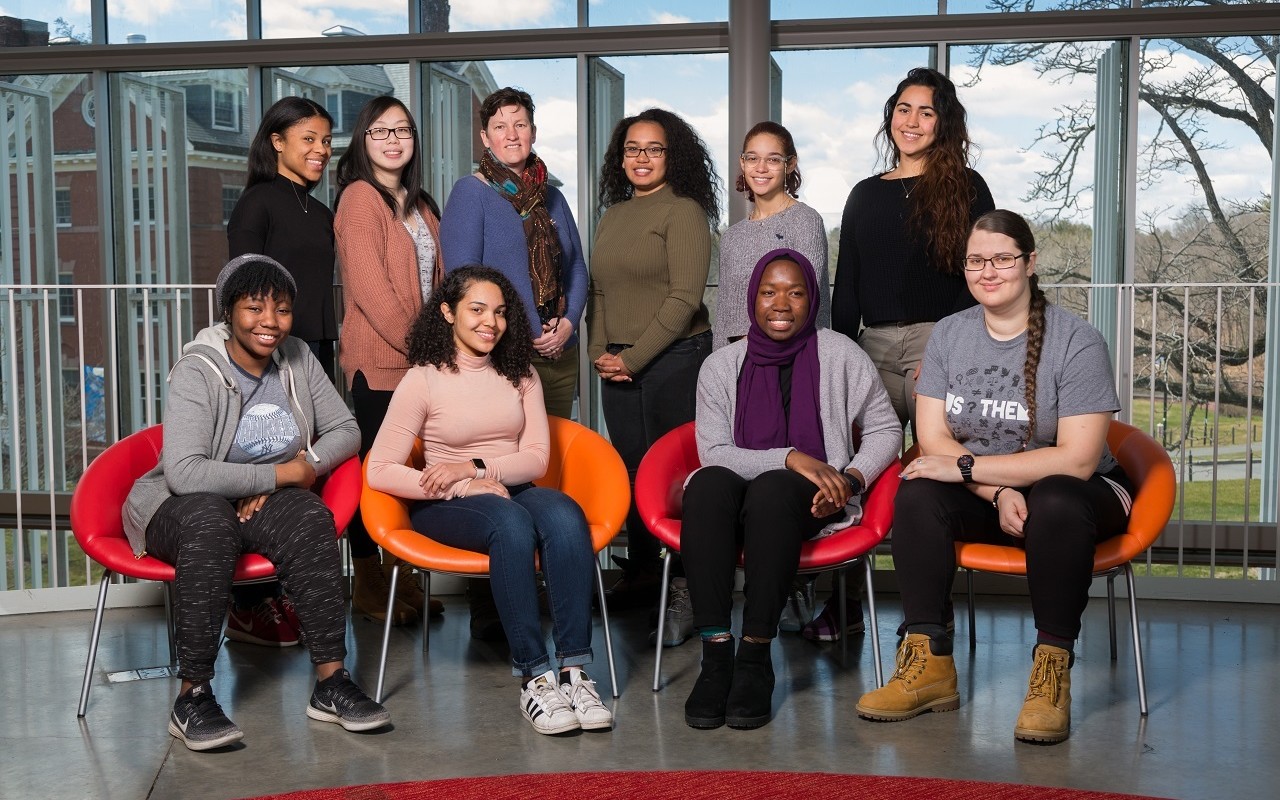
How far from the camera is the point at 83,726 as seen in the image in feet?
10.3

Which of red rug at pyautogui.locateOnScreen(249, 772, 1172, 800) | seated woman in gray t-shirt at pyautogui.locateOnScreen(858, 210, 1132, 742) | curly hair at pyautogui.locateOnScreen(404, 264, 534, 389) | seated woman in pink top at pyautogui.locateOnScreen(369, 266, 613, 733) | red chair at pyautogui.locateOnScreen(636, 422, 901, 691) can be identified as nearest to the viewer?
red rug at pyautogui.locateOnScreen(249, 772, 1172, 800)

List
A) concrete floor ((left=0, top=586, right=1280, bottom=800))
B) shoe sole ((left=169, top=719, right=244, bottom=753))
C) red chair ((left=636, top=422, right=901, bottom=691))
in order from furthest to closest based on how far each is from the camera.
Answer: red chair ((left=636, top=422, right=901, bottom=691)) → shoe sole ((left=169, top=719, right=244, bottom=753)) → concrete floor ((left=0, top=586, right=1280, bottom=800))

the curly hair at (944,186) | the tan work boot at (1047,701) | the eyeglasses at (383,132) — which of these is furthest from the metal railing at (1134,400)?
the tan work boot at (1047,701)

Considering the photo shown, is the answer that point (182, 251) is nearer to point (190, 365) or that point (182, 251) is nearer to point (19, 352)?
point (19, 352)

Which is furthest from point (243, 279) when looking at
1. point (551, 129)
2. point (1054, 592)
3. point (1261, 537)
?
point (1261, 537)

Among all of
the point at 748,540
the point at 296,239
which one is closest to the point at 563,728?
the point at 748,540

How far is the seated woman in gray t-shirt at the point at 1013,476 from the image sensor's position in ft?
9.94

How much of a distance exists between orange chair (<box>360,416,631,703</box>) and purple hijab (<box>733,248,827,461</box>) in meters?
0.39

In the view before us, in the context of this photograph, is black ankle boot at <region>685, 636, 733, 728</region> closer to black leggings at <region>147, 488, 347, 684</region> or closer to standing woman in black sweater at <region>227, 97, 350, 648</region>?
black leggings at <region>147, 488, 347, 684</region>

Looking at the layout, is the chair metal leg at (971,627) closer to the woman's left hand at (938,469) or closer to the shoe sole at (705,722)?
the woman's left hand at (938,469)

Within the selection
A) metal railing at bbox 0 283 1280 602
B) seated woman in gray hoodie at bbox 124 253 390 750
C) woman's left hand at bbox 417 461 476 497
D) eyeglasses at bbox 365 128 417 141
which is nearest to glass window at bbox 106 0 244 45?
metal railing at bbox 0 283 1280 602

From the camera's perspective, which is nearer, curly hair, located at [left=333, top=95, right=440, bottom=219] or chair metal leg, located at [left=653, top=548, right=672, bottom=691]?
chair metal leg, located at [left=653, top=548, right=672, bottom=691]

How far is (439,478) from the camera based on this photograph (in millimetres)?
3297

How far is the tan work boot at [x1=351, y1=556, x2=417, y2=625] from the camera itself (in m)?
4.10
